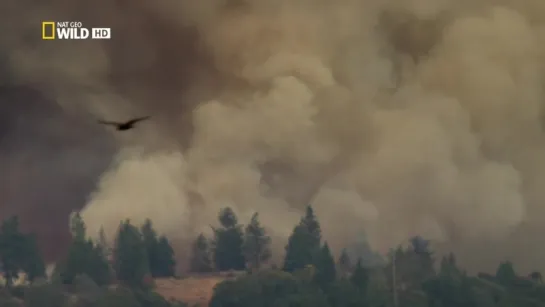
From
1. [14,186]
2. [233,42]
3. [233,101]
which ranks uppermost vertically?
[233,42]

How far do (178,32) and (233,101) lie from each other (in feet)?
2.01

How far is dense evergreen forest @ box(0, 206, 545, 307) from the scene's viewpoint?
251 inches

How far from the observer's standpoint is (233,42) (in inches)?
258

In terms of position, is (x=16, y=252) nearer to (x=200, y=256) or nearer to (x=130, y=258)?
(x=130, y=258)

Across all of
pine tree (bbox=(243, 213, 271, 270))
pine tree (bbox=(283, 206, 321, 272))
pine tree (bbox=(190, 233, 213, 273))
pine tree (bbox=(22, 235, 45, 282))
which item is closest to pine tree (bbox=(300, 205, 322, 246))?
pine tree (bbox=(283, 206, 321, 272))

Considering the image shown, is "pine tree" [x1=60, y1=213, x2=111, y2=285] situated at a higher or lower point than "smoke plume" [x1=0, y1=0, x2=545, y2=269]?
lower

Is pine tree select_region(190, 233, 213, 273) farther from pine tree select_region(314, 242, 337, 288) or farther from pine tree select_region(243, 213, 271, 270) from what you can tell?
pine tree select_region(314, 242, 337, 288)

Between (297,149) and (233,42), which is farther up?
(233,42)

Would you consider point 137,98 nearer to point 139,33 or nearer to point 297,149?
point 139,33

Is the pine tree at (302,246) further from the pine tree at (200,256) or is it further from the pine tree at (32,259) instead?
the pine tree at (32,259)

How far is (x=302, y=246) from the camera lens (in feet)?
21.0

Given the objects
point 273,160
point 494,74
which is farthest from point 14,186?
point 494,74

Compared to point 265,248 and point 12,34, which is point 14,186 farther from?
point 265,248

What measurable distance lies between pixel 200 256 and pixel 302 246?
0.68 meters
